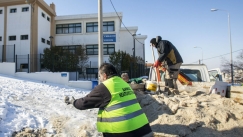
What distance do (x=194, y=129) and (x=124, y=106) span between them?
1937mm

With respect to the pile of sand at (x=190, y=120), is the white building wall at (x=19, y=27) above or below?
above

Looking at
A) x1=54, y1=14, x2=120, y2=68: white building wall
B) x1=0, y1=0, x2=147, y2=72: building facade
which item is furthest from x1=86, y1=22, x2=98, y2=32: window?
x1=54, y1=14, x2=120, y2=68: white building wall

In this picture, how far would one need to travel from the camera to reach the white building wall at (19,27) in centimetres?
2162

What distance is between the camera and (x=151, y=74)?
7348 millimetres

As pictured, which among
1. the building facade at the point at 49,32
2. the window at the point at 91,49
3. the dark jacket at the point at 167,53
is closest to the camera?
the dark jacket at the point at 167,53

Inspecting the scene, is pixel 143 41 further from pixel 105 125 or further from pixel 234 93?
pixel 105 125

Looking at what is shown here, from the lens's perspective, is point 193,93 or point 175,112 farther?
point 193,93

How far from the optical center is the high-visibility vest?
238cm

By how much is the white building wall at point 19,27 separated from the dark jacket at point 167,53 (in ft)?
63.7

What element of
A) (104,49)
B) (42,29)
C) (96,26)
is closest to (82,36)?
(96,26)

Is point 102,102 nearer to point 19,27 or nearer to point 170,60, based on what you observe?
point 170,60

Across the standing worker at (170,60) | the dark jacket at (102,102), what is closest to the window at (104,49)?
the standing worker at (170,60)

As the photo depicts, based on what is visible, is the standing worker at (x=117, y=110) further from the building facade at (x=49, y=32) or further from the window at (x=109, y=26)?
the window at (x=109, y=26)

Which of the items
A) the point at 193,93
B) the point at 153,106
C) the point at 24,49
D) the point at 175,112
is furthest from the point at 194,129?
the point at 24,49
